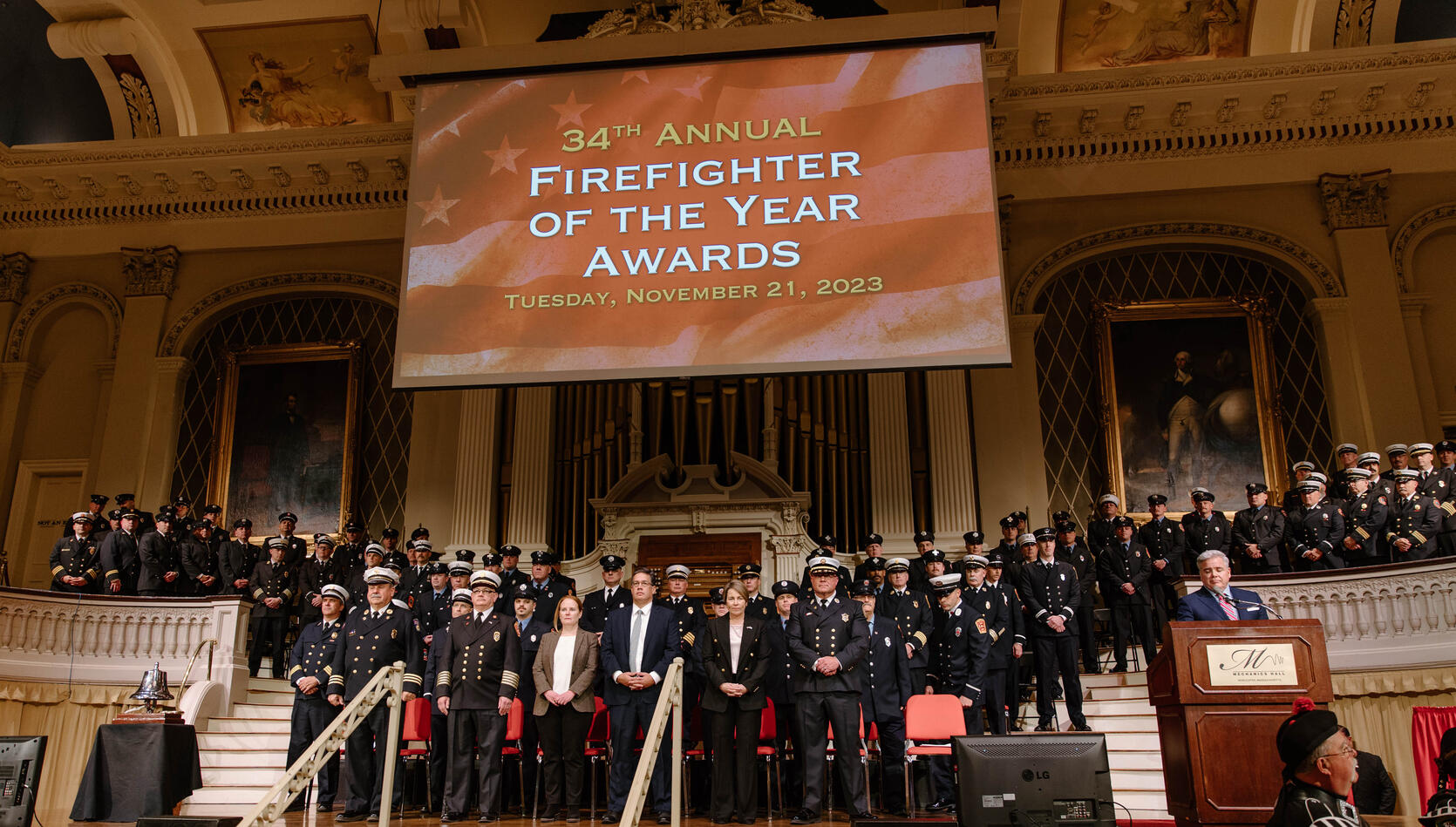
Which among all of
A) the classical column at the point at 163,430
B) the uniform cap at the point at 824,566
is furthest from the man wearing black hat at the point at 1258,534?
the classical column at the point at 163,430

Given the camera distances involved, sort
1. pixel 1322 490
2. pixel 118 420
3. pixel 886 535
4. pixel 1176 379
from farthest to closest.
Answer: pixel 118 420 → pixel 1176 379 → pixel 886 535 → pixel 1322 490

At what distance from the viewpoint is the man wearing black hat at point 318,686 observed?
7184 mm

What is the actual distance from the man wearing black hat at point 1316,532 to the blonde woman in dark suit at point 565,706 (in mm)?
5613

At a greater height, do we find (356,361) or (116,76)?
(116,76)

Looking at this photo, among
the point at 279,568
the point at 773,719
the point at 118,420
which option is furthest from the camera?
the point at 118,420

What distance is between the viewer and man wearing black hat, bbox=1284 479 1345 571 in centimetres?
871

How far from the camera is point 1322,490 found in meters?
9.02

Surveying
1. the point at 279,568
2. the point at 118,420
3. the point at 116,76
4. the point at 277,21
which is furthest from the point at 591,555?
the point at 116,76

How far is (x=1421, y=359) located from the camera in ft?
37.1

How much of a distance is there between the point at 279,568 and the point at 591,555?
280cm

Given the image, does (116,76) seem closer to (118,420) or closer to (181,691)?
(118,420)

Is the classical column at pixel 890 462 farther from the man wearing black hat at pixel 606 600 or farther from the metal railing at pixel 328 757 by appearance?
the metal railing at pixel 328 757

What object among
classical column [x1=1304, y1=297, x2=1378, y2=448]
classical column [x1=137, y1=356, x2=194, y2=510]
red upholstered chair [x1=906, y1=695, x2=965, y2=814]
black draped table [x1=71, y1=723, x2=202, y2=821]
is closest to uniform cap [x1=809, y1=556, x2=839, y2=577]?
red upholstered chair [x1=906, y1=695, x2=965, y2=814]

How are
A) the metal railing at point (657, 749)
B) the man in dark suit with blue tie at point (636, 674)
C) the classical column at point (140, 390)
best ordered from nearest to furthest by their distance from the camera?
the metal railing at point (657, 749)
the man in dark suit with blue tie at point (636, 674)
the classical column at point (140, 390)
